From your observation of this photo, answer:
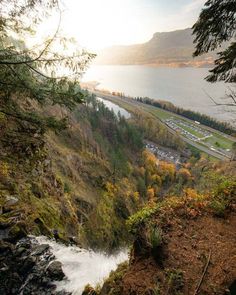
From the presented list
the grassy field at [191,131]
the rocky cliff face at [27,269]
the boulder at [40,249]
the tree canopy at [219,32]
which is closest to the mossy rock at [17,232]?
the rocky cliff face at [27,269]

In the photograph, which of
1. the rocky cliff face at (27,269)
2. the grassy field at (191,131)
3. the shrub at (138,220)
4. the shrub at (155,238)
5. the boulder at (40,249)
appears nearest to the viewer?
the shrub at (155,238)

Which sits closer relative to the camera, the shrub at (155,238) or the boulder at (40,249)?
the shrub at (155,238)

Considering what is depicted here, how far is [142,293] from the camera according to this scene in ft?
16.5

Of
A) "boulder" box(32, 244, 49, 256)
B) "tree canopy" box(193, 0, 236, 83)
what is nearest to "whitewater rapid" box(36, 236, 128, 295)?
"boulder" box(32, 244, 49, 256)

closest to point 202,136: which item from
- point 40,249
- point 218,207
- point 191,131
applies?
point 191,131

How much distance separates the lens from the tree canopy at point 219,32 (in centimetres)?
691

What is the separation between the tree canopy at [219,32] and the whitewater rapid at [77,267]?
7.77m

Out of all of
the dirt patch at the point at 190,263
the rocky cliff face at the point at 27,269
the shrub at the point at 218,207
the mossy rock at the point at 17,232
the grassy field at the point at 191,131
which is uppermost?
the shrub at the point at 218,207

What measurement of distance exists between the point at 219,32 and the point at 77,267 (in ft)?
30.8

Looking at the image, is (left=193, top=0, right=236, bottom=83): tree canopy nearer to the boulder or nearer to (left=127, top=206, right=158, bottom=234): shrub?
(left=127, top=206, right=158, bottom=234): shrub

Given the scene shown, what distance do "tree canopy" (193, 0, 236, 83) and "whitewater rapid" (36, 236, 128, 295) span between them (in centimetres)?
777

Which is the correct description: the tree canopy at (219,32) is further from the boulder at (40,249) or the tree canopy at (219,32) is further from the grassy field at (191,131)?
the grassy field at (191,131)

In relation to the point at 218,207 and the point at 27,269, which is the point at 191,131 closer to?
the point at 218,207

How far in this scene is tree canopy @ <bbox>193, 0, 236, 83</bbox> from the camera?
691cm
